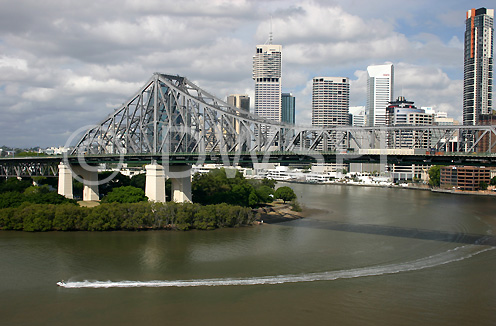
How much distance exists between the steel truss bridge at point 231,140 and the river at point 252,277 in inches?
156

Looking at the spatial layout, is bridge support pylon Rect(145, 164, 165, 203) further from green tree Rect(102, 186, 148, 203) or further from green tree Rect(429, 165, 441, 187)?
green tree Rect(429, 165, 441, 187)

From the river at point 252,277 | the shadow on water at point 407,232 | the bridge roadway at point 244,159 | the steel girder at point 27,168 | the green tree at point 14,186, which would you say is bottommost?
the river at point 252,277

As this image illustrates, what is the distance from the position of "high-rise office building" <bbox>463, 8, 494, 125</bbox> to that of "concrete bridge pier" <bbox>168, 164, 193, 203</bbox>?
95.1 m

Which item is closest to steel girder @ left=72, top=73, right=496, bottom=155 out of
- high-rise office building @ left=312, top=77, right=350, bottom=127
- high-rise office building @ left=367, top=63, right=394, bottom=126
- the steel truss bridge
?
the steel truss bridge

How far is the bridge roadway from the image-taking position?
68.9ft

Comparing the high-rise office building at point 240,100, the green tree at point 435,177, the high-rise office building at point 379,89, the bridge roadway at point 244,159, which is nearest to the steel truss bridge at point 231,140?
the bridge roadway at point 244,159

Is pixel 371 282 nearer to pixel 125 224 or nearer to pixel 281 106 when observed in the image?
pixel 125 224

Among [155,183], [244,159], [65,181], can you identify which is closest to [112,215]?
[155,183]

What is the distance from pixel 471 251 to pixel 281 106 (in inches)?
4842

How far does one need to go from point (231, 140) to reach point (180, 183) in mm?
4262

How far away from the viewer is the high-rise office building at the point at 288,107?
472ft

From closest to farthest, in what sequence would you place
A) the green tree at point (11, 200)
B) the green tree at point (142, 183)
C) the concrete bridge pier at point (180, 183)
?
the green tree at point (11, 200) < the concrete bridge pier at point (180, 183) < the green tree at point (142, 183)

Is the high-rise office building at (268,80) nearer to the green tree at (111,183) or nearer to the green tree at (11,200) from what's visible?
the green tree at (111,183)

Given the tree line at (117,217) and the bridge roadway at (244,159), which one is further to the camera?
the tree line at (117,217)
